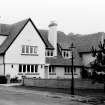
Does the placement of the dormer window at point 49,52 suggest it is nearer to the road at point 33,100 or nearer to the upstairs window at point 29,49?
the upstairs window at point 29,49

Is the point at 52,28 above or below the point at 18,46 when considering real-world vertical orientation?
above

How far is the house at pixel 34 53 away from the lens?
1762 inches

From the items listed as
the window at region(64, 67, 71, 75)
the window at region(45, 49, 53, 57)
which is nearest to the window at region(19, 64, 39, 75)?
the window at region(45, 49, 53, 57)

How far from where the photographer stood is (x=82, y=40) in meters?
58.2

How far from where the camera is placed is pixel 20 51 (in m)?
45.5

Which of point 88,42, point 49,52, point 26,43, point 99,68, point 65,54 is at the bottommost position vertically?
point 99,68

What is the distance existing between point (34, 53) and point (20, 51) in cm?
244

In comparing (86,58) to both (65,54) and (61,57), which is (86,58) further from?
(61,57)

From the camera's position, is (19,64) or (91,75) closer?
(91,75)

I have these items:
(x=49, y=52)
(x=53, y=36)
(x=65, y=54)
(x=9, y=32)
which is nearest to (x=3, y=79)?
(x=9, y=32)

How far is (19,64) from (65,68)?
8.73m

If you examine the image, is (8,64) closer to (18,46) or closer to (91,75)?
(18,46)

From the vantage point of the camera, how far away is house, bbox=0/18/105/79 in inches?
1762

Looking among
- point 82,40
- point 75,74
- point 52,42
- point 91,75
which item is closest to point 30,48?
point 52,42
